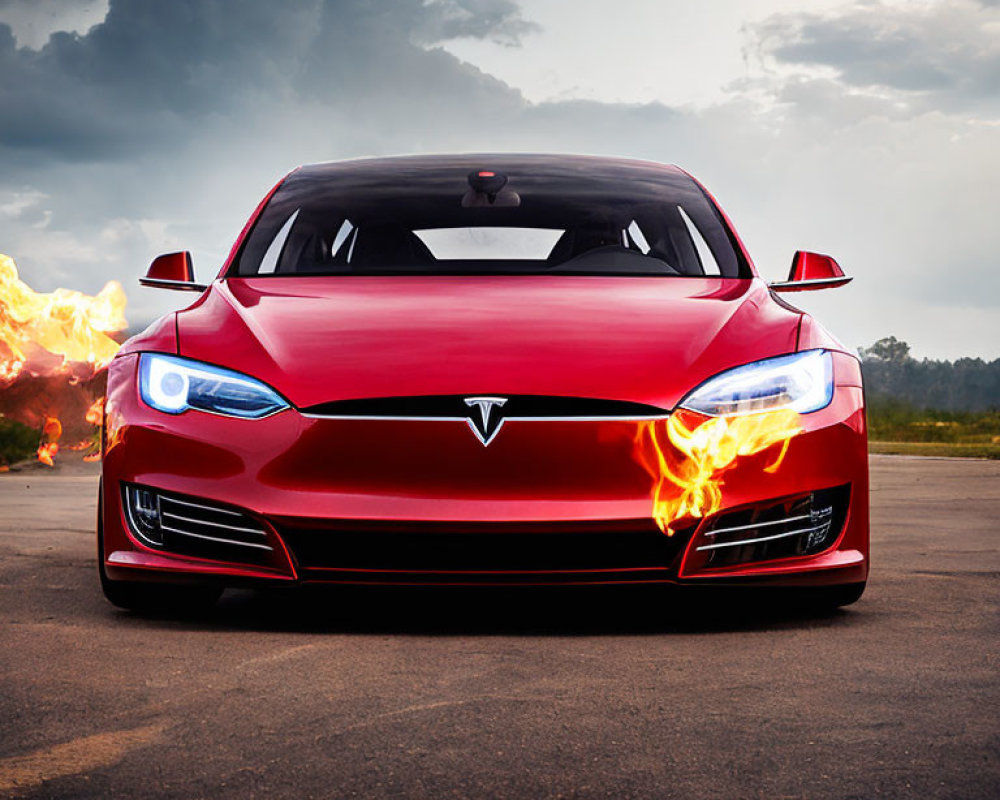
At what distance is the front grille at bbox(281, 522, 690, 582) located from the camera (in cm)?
379

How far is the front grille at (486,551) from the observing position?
379cm

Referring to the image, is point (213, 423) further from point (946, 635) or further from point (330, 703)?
point (946, 635)

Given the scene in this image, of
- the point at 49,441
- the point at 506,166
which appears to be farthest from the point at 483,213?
the point at 49,441

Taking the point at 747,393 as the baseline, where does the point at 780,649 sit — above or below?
below

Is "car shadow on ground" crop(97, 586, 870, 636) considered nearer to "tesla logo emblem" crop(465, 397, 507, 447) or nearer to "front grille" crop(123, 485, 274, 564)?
"front grille" crop(123, 485, 274, 564)

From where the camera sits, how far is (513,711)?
9.90 feet

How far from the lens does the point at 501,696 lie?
3.16 meters

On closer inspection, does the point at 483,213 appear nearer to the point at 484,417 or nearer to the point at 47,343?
the point at 484,417

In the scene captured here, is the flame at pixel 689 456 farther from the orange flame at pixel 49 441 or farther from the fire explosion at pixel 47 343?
the fire explosion at pixel 47 343

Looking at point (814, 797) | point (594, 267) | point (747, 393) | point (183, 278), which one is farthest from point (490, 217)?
point (814, 797)

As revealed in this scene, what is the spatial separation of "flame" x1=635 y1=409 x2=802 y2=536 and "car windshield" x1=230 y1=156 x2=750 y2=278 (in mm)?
1323

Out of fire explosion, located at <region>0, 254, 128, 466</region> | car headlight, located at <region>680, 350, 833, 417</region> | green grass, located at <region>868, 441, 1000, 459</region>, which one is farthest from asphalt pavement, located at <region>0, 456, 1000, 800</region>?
fire explosion, located at <region>0, 254, 128, 466</region>

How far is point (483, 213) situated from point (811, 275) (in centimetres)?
124

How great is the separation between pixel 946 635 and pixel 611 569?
3.24 ft
